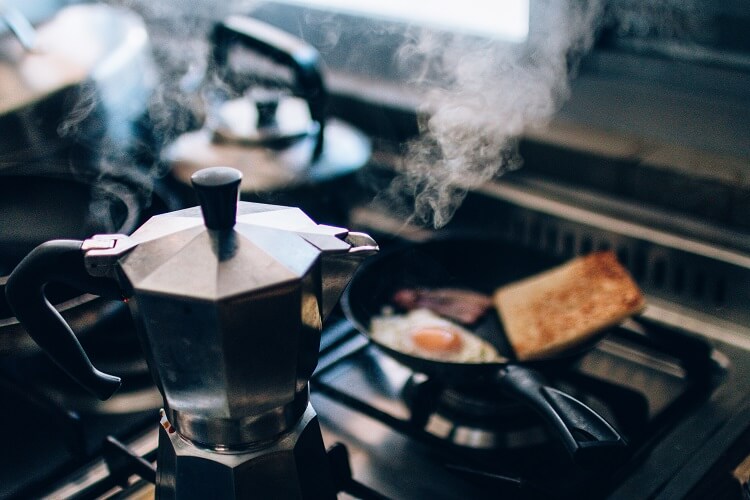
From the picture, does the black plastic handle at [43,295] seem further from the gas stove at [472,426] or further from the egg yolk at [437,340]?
the egg yolk at [437,340]

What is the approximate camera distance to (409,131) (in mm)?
1205

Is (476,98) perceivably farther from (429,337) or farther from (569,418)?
(569,418)

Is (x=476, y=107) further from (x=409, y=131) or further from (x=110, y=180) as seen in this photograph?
(x=110, y=180)

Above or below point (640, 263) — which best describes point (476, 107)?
above

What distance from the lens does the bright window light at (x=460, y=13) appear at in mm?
1174

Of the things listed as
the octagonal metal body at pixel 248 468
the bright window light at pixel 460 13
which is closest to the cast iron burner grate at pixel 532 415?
the octagonal metal body at pixel 248 468

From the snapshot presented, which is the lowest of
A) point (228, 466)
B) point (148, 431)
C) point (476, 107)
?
point (148, 431)

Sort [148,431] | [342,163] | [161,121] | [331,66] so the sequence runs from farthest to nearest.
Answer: [331,66]
[161,121]
[342,163]
[148,431]

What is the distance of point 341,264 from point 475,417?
0.31 meters

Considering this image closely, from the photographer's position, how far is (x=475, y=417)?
789 mm

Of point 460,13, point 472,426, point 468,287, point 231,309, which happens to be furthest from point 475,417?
point 460,13

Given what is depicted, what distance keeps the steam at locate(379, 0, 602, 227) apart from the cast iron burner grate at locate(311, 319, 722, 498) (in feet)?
1.04


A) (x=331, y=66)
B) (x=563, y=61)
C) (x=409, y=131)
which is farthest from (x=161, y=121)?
(x=563, y=61)

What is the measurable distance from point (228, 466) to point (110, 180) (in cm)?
55
